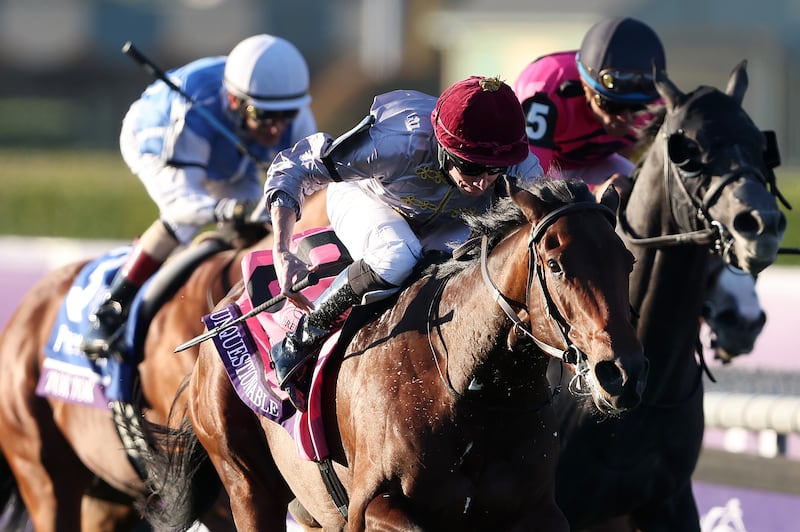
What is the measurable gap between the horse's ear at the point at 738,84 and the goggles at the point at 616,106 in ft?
1.42

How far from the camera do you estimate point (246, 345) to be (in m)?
4.45

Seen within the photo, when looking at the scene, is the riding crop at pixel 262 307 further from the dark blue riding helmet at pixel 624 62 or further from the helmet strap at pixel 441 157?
the dark blue riding helmet at pixel 624 62

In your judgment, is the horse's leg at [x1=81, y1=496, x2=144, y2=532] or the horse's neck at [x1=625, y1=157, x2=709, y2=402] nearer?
the horse's neck at [x1=625, y1=157, x2=709, y2=402]

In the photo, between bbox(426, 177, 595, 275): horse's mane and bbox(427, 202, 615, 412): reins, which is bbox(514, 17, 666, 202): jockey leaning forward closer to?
bbox(426, 177, 595, 275): horse's mane

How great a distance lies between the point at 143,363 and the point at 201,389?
118 centimetres

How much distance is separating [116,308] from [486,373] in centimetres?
271

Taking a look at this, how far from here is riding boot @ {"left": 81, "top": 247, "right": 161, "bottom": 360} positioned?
586cm

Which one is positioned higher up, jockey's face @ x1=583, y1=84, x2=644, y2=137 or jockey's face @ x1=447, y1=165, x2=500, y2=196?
jockey's face @ x1=447, y1=165, x2=500, y2=196

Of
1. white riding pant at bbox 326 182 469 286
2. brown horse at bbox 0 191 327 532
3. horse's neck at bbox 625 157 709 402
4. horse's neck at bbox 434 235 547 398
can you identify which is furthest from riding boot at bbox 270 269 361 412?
brown horse at bbox 0 191 327 532

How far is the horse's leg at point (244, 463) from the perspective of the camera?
4.49 m

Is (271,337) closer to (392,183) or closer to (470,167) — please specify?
(392,183)

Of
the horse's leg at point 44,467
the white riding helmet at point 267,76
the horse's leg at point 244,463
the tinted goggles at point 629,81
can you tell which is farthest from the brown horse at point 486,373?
the horse's leg at point 44,467

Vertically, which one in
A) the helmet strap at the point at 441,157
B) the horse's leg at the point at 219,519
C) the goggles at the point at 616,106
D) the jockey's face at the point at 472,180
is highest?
the helmet strap at the point at 441,157

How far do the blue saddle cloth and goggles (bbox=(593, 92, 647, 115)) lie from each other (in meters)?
2.07
